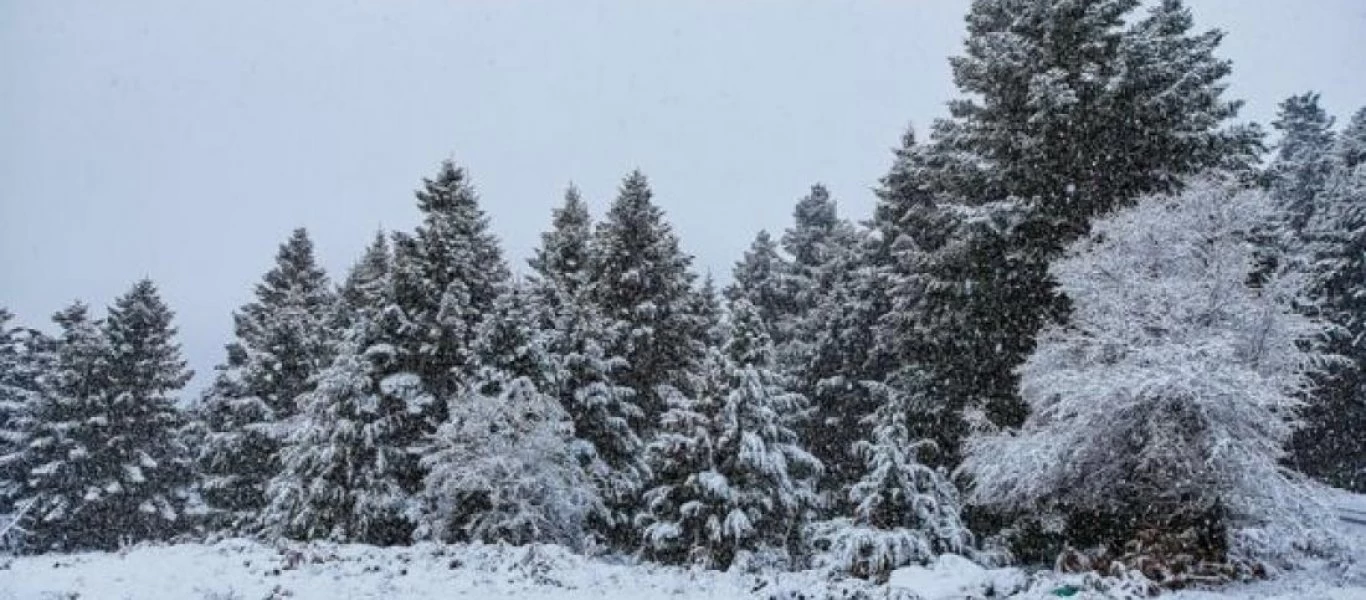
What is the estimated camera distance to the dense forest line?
1571cm

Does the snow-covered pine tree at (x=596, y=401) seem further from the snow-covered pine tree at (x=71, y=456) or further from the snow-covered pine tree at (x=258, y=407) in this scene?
the snow-covered pine tree at (x=71, y=456)

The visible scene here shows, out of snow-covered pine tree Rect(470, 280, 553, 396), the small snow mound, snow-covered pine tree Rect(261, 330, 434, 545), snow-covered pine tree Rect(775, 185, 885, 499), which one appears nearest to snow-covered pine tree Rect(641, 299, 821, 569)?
snow-covered pine tree Rect(470, 280, 553, 396)

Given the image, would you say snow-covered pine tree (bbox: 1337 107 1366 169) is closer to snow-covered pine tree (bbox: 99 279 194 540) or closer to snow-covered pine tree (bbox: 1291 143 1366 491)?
snow-covered pine tree (bbox: 1291 143 1366 491)

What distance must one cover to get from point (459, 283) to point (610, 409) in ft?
17.8

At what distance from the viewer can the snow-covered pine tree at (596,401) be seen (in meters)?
24.8

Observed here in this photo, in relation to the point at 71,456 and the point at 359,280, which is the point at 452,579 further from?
the point at 71,456

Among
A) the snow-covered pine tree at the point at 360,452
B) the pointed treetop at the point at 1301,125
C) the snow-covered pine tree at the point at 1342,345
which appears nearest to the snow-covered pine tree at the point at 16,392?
the snow-covered pine tree at the point at 360,452

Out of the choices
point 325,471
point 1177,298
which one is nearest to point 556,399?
point 325,471

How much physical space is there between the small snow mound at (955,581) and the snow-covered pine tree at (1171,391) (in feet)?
6.82

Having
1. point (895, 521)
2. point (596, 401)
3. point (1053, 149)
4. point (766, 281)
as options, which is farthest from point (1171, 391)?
point (766, 281)

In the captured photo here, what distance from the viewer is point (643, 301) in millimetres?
27922

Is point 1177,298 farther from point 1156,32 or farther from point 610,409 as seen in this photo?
point 610,409

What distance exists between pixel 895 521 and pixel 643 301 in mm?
12015

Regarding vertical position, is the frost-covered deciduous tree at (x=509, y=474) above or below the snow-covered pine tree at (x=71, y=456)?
below
